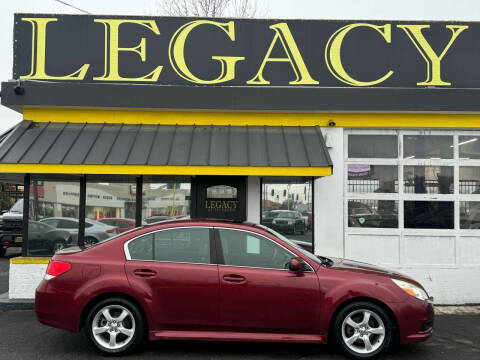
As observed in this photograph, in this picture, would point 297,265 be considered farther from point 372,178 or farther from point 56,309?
point 372,178

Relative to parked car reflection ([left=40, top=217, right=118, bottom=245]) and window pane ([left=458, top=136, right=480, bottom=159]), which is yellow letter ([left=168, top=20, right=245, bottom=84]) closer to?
parked car reflection ([left=40, top=217, right=118, bottom=245])

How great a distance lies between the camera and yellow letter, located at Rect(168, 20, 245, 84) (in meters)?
8.37

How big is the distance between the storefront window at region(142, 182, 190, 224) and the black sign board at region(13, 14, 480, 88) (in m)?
1.95

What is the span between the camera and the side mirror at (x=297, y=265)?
4.87m

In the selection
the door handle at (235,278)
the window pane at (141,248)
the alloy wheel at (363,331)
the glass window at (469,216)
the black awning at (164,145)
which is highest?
the black awning at (164,145)

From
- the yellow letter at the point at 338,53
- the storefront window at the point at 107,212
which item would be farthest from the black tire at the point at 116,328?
the yellow letter at the point at 338,53

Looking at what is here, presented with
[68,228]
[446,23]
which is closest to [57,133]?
[68,228]

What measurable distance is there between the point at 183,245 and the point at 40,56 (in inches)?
209

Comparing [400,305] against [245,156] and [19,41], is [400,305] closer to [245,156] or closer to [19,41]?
[245,156]

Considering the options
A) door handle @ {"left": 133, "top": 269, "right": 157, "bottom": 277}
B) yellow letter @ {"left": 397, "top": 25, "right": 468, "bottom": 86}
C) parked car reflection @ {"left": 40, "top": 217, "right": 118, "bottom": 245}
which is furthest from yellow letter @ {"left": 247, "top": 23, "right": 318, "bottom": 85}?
door handle @ {"left": 133, "top": 269, "right": 157, "bottom": 277}

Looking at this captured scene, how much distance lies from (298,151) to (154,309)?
150 inches

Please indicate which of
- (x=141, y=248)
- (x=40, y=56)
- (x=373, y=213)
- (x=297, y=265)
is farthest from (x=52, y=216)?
(x=373, y=213)

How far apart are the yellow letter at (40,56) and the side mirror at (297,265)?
5622mm

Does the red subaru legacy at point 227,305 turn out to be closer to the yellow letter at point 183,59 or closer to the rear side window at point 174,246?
the rear side window at point 174,246
